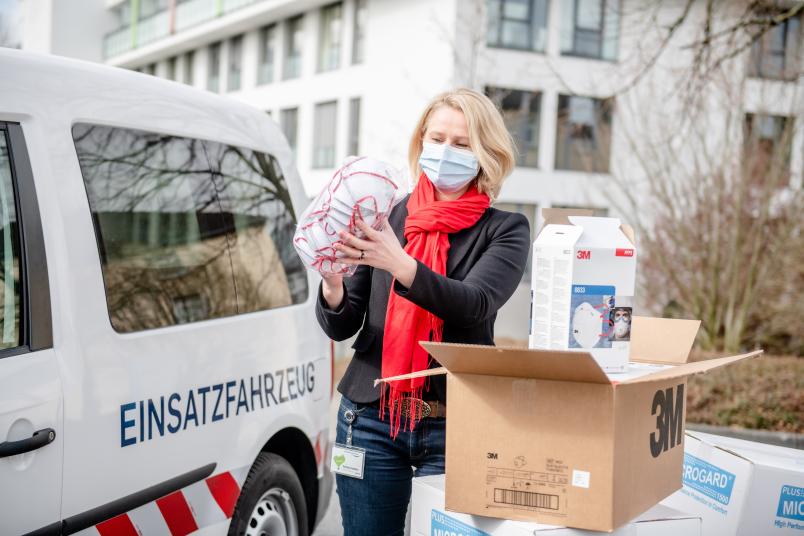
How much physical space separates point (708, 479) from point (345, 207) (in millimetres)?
1498

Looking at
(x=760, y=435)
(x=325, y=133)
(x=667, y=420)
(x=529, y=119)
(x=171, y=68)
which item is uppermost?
(x=171, y=68)

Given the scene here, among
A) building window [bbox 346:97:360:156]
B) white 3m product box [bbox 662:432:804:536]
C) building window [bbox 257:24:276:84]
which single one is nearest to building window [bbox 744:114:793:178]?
white 3m product box [bbox 662:432:804:536]

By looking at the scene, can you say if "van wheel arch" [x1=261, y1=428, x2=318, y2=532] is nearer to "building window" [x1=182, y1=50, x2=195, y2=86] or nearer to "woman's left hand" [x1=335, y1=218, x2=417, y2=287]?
"woman's left hand" [x1=335, y1=218, x2=417, y2=287]

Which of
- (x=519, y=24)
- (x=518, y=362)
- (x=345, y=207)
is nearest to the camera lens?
(x=518, y=362)

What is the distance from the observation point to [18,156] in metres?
2.14

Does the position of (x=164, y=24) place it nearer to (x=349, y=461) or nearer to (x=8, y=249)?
(x=8, y=249)

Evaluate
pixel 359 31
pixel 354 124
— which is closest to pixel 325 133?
pixel 354 124

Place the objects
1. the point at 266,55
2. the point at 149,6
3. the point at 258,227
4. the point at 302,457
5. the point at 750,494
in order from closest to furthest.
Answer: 1. the point at 750,494
2. the point at 258,227
3. the point at 302,457
4. the point at 266,55
5. the point at 149,6

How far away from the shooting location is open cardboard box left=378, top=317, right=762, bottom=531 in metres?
1.70

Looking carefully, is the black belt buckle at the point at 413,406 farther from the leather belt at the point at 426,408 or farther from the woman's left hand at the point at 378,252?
the woman's left hand at the point at 378,252

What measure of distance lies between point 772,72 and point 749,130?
762 mm

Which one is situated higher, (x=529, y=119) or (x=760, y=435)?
(x=529, y=119)

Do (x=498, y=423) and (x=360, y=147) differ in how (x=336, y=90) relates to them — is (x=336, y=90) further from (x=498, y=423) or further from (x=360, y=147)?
(x=498, y=423)

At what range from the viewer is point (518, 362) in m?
1.70
